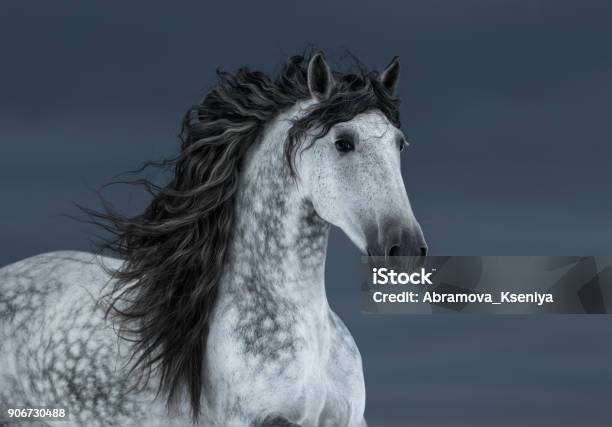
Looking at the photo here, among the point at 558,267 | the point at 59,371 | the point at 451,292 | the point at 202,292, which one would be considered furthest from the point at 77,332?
the point at 558,267

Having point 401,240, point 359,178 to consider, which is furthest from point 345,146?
point 401,240

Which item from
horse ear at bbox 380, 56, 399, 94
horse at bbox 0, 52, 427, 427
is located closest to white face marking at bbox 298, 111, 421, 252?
horse at bbox 0, 52, 427, 427

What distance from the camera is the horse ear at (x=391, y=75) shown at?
666cm

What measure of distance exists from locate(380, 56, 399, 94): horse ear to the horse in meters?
0.02

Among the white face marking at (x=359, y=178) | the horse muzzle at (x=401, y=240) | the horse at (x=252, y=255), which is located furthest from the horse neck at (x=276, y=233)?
the horse muzzle at (x=401, y=240)

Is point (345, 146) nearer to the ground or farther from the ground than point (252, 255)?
farther from the ground

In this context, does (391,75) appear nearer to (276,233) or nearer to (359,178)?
(359,178)

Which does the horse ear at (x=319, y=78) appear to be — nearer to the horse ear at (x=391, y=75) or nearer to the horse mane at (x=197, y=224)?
the horse mane at (x=197, y=224)

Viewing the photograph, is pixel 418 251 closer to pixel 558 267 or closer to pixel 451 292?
pixel 451 292

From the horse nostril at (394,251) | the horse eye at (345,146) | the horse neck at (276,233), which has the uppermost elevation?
the horse eye at (345,146)

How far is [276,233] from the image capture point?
6379mm

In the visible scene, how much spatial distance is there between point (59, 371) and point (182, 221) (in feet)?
5.94

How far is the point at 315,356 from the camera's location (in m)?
6.44

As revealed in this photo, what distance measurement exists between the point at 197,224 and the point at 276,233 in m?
0.64
